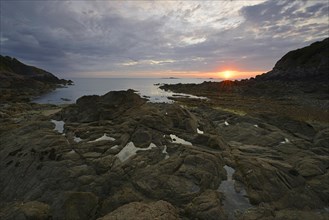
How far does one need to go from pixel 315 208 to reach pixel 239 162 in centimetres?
637

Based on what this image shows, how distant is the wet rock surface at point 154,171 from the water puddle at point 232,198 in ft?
0.44

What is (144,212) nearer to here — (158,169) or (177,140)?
(158,169)

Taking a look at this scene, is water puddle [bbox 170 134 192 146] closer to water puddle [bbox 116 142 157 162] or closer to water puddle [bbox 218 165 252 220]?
water puddle [bbox 116 142 157 162]

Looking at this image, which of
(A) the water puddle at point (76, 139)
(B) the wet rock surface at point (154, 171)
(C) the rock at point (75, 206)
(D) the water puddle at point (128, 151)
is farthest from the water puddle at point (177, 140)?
(C) the rock at point (75, 206)

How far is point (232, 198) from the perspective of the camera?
17531mm

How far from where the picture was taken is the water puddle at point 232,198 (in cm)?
1645

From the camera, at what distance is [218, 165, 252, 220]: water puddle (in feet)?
54.0

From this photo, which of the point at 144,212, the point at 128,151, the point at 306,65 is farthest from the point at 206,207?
the point at 306,65

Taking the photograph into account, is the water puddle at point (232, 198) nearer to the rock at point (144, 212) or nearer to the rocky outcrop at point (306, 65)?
the rock at point (144, 212)

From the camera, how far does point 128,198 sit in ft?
55.2

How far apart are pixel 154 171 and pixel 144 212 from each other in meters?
5.21

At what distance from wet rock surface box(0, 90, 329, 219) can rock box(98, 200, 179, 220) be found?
62mm

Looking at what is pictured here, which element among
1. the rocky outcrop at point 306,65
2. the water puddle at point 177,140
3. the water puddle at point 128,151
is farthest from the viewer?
the rocky outcrop at point 306,65

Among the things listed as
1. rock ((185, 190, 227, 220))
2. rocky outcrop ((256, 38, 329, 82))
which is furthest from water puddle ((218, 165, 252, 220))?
rocky outcrop ((256, 38, 329, 82))
